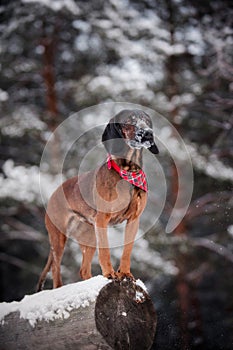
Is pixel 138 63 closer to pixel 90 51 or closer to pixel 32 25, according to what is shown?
pixel 90 51

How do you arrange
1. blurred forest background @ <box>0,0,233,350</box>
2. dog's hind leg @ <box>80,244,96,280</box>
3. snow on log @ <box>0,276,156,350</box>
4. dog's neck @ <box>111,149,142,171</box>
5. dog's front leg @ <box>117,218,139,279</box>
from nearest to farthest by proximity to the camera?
snow on log @ <box>0,276,156,350</box> < dog's front leg @ <box>117,218,139,279</box> < dog's neck @ <box>111,149,142,171</box> < dog's hind leg @ <box>80,244,96,280</box> < blurred forest background @ <box>0,0,233,350</box>

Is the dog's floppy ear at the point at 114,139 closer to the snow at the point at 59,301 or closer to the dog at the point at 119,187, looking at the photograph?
the dog at the point at 119,187

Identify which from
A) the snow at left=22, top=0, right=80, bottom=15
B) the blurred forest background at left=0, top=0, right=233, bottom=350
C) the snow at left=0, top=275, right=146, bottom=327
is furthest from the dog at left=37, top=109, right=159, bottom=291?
the snow at left=22, top=0, right=80, bottom=15

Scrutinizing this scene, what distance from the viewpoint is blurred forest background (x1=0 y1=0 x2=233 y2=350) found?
9500 millimetres

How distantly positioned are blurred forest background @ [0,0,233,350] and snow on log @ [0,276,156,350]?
584 centimetres

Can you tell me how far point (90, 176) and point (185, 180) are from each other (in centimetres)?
589

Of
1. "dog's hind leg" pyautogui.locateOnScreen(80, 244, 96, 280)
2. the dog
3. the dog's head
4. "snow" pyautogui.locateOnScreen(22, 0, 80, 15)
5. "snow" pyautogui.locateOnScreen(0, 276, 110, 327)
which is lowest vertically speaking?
"snow" pyautogui.locateOnScreen(22, 0, 80, 15)

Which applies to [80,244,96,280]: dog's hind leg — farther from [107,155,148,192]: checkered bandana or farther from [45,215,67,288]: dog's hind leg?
[107,155,148,192]: checkered bandana

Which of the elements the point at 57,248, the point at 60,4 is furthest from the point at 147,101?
the point at 57,248

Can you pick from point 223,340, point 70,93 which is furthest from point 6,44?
point 223,340

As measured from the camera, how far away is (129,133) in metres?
3.47

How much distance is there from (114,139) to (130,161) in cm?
19

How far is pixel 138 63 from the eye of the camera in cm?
1010

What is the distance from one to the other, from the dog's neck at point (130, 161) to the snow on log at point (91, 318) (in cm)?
80
